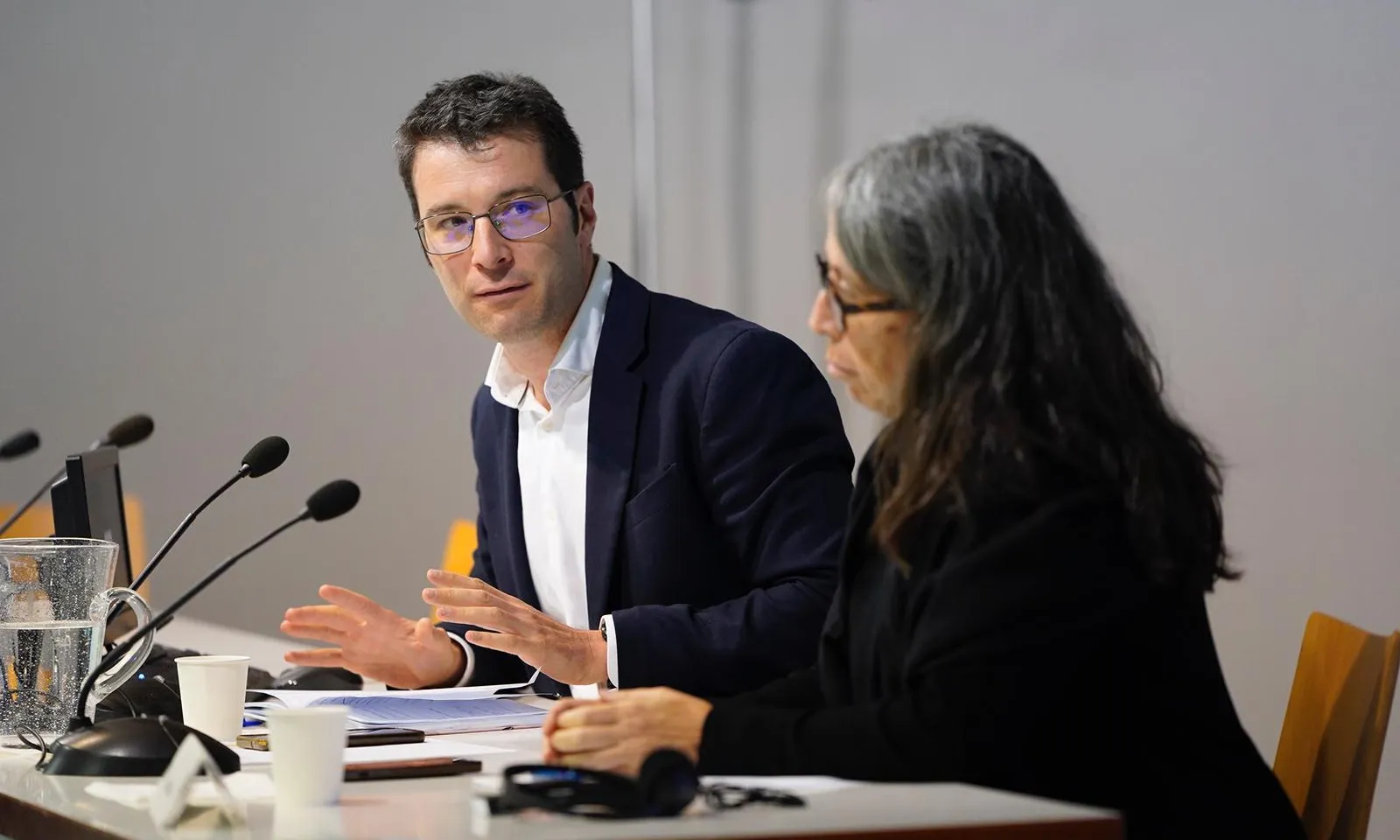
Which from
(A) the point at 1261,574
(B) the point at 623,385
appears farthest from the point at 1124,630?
(A) the point at 1261,574

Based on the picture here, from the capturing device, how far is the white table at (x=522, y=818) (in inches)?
42.5

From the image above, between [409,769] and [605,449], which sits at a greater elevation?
[605,449]

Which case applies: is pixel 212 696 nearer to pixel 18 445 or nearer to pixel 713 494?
pixel 713 494

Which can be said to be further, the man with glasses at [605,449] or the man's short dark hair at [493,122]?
the man's short dark hair at [493,122]

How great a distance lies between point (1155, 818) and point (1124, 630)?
0.16 metres

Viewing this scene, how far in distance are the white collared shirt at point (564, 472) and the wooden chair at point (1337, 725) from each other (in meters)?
0.99

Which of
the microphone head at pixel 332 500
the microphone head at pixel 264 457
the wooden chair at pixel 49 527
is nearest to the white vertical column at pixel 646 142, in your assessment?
the wooden chair at pixel 49 527

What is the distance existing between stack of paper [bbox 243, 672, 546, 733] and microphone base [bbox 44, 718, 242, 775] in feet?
0.75

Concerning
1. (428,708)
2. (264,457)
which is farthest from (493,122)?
(428,708)

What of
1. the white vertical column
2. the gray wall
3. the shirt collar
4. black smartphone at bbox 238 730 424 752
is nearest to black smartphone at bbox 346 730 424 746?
black smartphone at bbox 238 730 424 752

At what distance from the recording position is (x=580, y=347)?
7.54ft

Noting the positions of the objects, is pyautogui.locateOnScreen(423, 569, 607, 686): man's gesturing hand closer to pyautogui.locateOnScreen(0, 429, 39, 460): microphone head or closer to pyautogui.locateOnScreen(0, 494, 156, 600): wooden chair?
pyautogui.locateOnScreen(0, 429, 39, 460): microphone head

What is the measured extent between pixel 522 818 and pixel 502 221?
1284mm

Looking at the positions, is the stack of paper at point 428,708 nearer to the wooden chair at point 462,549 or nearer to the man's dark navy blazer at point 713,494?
the man's dark navy blazer at point 713,494
